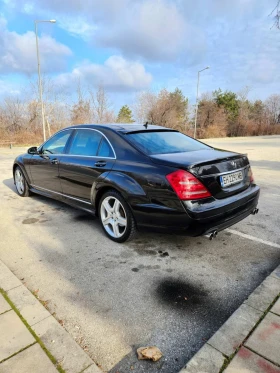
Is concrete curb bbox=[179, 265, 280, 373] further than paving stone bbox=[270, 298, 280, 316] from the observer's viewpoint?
No

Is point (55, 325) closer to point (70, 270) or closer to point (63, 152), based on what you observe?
point (70, 270)

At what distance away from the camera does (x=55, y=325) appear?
6.67ft

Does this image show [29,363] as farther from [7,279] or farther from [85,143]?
[85,143]

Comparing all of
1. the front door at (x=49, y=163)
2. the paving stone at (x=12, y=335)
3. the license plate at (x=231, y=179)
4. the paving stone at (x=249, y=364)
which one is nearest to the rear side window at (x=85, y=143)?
the front door at (x=49, y=163)

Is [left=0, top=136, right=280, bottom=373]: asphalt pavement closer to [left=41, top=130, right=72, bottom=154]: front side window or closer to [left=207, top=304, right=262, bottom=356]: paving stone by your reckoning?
[left=207, top=304, right=262, bottom=356]: paving stone

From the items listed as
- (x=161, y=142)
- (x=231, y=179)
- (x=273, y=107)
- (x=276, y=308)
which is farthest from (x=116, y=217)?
(x=273, y=107)

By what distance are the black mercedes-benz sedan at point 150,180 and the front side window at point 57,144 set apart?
0.03 m

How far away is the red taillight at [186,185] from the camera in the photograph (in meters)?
2.73

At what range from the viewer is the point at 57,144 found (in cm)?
480

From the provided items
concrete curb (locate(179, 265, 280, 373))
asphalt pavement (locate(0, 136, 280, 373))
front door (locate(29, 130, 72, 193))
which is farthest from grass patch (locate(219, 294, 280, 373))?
front door (locate(29, 130, 72, 193))

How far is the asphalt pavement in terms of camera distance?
6.43 feet

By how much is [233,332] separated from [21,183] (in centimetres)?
540

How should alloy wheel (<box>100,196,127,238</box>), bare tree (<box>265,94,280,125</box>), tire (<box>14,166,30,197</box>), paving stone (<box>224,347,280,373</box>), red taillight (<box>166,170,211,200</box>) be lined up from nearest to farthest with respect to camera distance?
paving stone (<box>224,347,280,373</box>) → red taillight (<box>166,170,211,200</box>) → alloy wheel (<box>100,196,127,238</box>) → tire (<box>14,166,30,197</box>) → bare tree (<box>265,94,280,125</box>)

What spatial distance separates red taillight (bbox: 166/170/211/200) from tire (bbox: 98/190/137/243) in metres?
0.79
